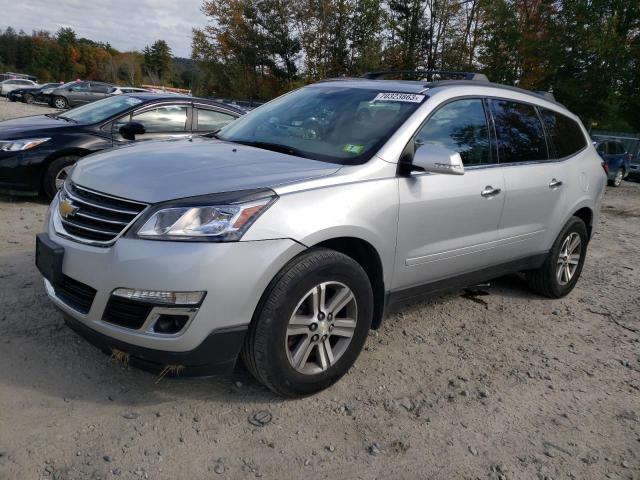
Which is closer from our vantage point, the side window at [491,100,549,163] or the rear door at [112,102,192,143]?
the side window at [491,100,549,163]

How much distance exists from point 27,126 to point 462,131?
5462 mm

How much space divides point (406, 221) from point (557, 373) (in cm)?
148

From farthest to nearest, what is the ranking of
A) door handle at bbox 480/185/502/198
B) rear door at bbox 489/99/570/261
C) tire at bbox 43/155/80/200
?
tire at bbox 43/155/80/200
rear door at bbox 489/99/570/261
door handle at bbox 480/185/502/198

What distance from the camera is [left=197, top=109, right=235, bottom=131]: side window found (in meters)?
7.33

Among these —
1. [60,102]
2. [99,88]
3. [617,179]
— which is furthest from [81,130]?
[99,88]

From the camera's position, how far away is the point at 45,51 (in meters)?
90.2

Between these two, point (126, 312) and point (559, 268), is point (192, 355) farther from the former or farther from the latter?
point (559, 268)

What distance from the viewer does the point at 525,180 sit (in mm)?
4074

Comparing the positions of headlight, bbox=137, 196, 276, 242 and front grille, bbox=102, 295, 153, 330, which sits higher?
headlight, bbox=137, 196, 276, 242

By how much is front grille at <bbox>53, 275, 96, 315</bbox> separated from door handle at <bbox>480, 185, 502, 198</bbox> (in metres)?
2.55

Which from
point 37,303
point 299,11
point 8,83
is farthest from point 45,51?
point 37,303


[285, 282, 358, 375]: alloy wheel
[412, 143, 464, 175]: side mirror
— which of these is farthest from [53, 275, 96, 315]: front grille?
[412, 143, 464, 175]: side mirror

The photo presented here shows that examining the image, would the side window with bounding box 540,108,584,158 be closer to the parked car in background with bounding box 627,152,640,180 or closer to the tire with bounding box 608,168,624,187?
the tire with bounding box 608,168,624,187

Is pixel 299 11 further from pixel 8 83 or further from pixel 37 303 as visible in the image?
pixel 37 303
